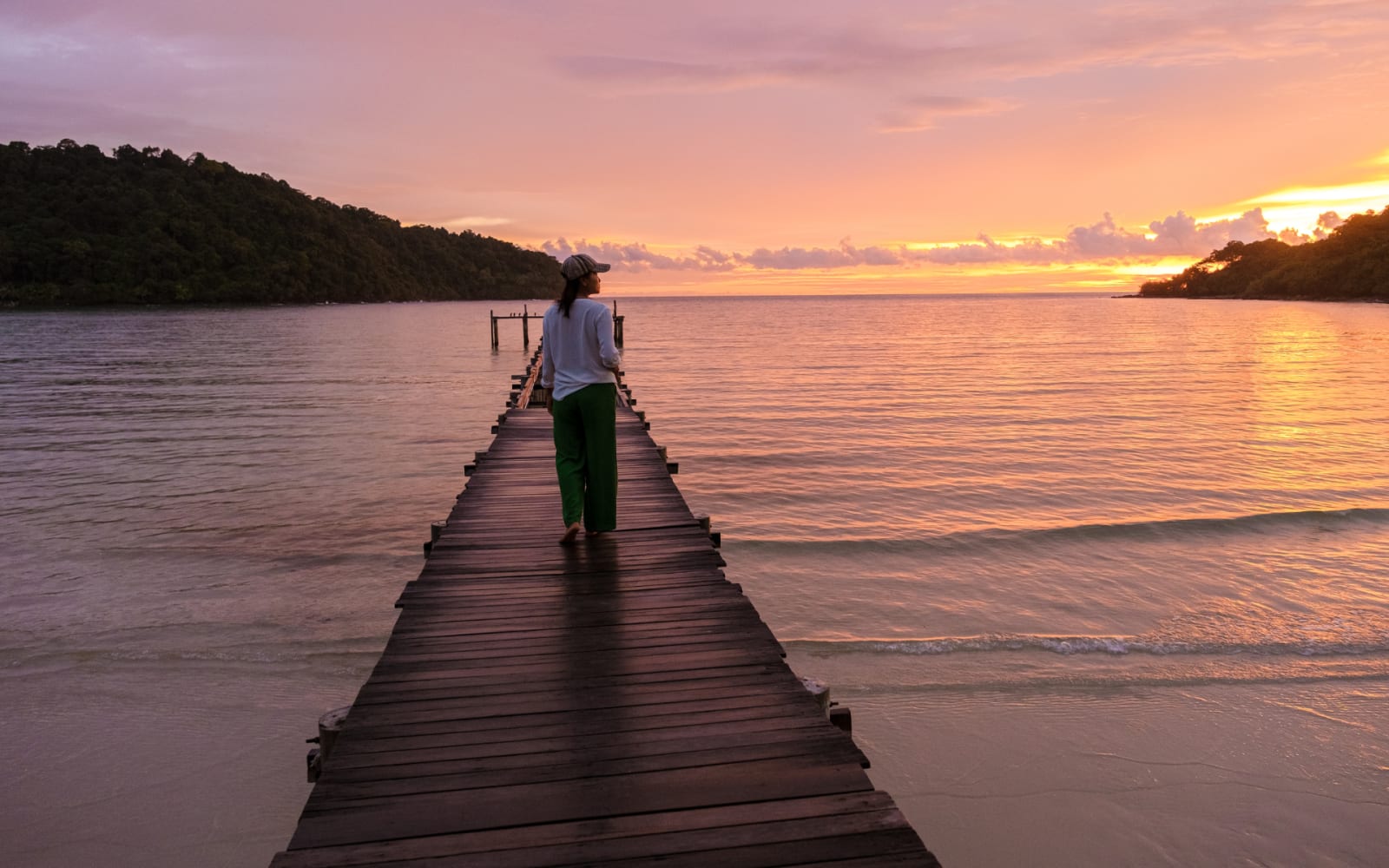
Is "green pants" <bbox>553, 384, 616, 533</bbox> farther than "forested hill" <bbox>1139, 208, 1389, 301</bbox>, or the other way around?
"forested hill" <bbox>1139, 208, 1389, 301</bbox>

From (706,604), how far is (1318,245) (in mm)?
152152

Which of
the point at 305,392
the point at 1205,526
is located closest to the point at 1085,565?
the point at 1205,526

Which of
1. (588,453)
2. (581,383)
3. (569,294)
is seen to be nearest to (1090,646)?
(588,453)

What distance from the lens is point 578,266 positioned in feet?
18.8

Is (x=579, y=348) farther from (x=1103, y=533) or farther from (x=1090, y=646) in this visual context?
(x=1103, y=533)

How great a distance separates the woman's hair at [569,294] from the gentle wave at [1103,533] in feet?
19.2

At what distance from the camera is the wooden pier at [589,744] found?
2908mm

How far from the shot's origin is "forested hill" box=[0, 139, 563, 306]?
101 meters

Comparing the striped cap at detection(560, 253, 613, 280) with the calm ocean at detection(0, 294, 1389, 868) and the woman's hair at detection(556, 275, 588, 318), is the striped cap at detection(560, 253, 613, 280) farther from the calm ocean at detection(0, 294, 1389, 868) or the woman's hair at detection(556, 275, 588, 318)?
the calm ocean at detection(0, 294, 1389, 868)

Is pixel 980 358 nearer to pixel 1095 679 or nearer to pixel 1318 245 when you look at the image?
pixel 1095 679

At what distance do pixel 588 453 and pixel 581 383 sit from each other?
53 centimetres

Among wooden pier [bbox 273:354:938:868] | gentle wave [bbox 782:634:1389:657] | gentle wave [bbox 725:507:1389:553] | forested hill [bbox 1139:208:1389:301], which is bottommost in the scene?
gentle wave [bbox 782:634:1389:657]

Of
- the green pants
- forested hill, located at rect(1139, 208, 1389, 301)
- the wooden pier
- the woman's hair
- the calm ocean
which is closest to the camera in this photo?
the wooden pier

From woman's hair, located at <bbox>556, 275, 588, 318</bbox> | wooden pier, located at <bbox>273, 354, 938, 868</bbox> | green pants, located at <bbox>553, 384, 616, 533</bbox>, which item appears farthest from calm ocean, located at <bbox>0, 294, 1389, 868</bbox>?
woman's hair, located at <bbox>556, 275, 588, 318</bbox>
